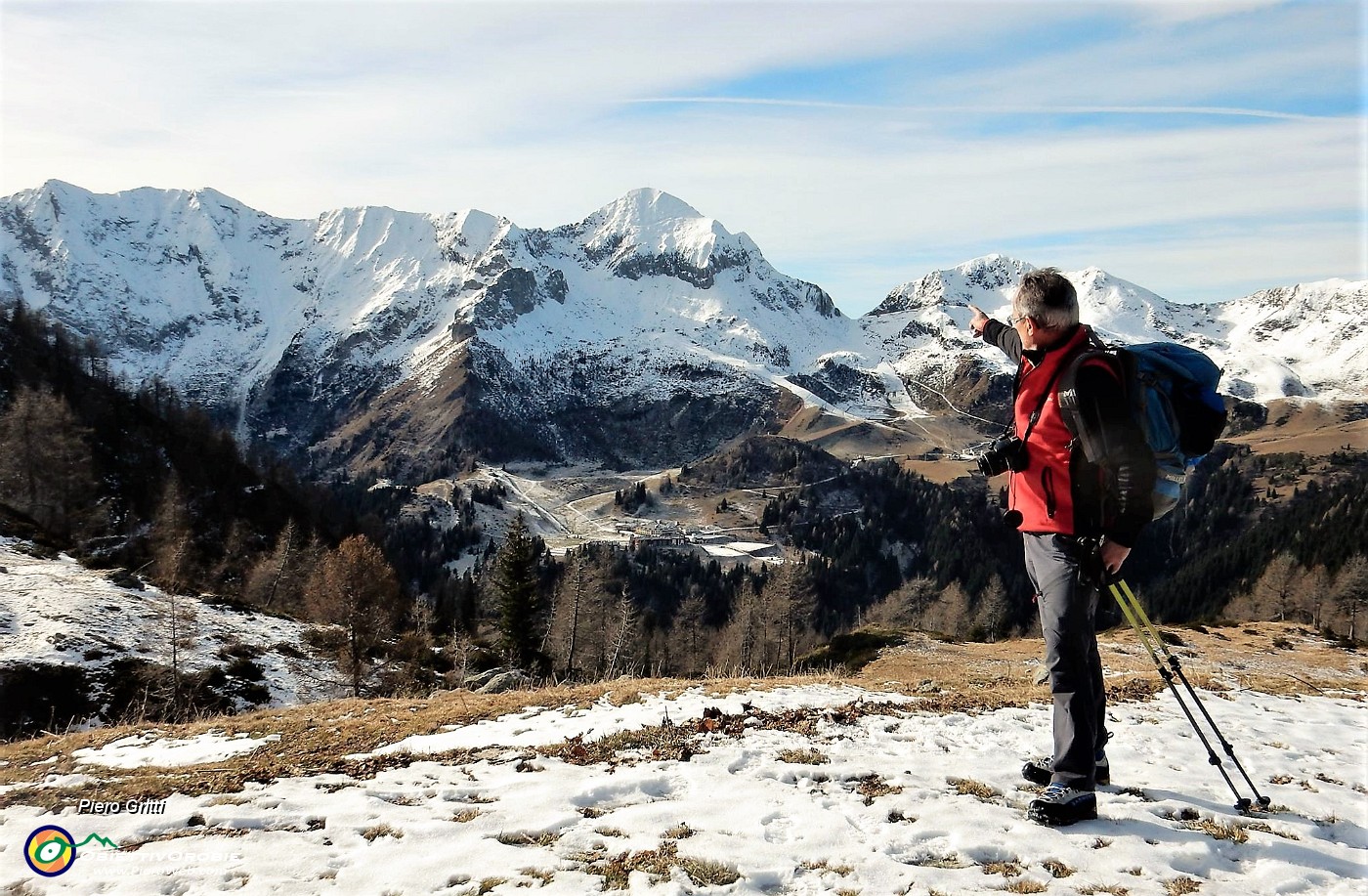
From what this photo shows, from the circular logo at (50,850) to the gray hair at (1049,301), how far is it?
Result: 27.7 feet

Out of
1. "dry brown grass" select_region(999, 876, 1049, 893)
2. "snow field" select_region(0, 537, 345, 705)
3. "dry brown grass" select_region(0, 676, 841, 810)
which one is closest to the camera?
"dry brown grass" select_region(999, 876, 1049, 893)

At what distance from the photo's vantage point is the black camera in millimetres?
6426

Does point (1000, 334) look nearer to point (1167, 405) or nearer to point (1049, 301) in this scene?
point (1049, 301)

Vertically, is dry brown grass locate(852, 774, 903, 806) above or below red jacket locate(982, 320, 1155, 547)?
below

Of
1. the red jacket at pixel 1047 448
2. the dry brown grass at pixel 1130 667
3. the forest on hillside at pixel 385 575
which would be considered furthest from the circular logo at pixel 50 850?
the forest on hillside at pixel 385 575

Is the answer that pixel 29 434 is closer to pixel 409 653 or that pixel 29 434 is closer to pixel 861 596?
pixel 409 653

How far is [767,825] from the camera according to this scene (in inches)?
258

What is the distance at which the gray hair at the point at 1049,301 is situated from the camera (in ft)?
20.6

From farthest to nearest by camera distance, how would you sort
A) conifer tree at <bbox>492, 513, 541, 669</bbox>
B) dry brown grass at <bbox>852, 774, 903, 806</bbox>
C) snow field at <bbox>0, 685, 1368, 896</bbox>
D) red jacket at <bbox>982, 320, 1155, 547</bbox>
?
conifer tree at <bbox>492, 513, 541, 669</bbox> < dry brown grass at <bbox>852, 774, 903, 806</bbox> < red jacket at <bbox>982, 320, 1155, 547</bbox> < snow field at <bbox>0, 685, 1368, 896</bbox>

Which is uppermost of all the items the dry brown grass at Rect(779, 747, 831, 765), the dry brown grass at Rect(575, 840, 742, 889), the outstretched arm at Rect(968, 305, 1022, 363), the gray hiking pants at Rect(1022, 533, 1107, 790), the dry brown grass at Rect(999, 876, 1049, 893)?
the outstretched arm at Rect(968, 305, 1022, 363)

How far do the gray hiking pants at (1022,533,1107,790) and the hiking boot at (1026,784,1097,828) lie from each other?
0.09 meters

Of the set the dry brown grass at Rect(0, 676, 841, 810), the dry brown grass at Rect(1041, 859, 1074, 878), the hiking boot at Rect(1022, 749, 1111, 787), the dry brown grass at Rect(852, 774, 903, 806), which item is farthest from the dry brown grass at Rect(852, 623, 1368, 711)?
the dry brown grass at Rect(1041, 859, 1074, 878)

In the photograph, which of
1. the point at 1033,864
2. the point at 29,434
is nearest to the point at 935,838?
the point at 1033,864

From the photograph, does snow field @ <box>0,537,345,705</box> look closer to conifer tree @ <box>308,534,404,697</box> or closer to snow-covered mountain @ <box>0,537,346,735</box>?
snow-covered mountain @ <box>0,537,346,735</box>
